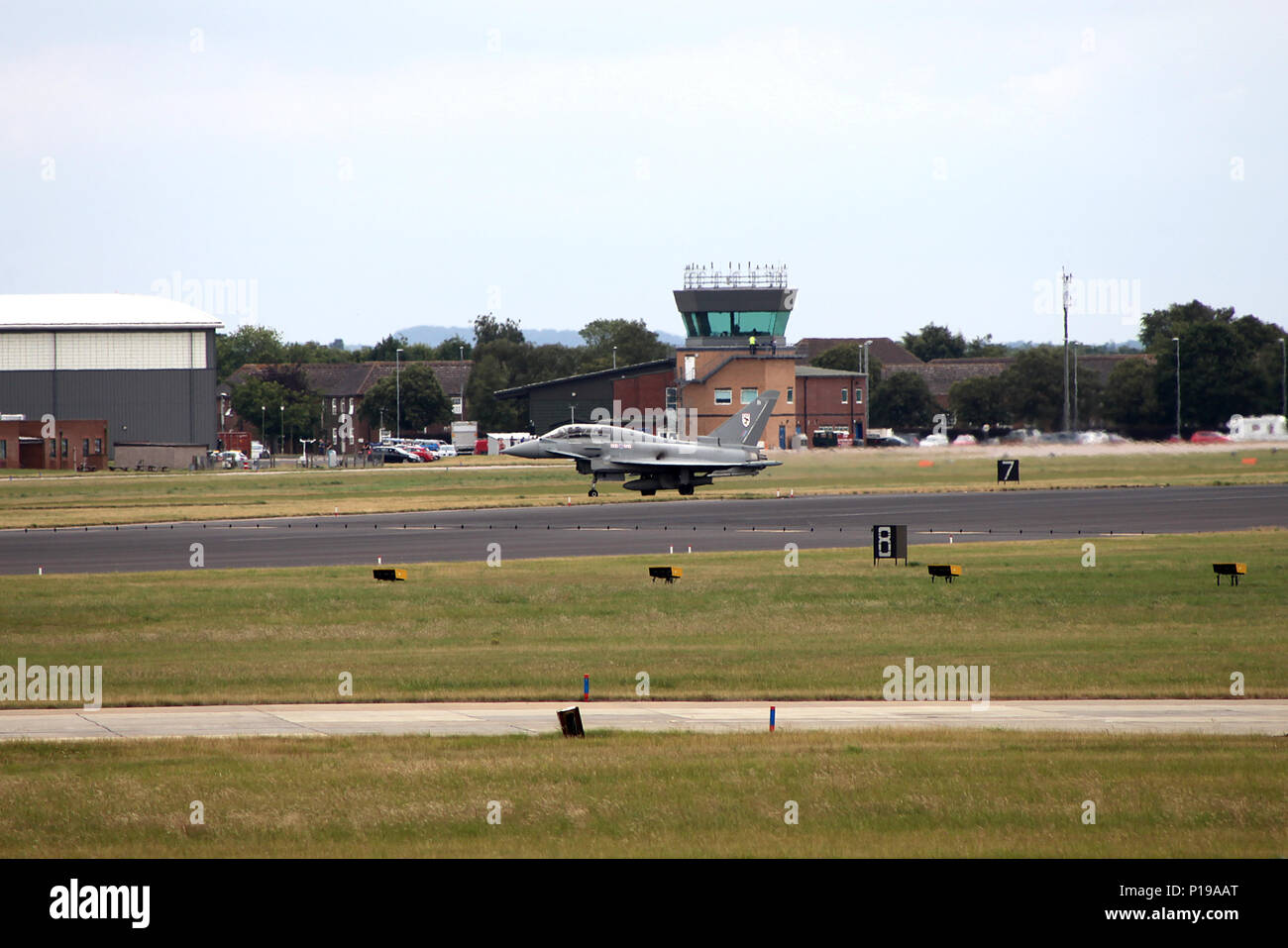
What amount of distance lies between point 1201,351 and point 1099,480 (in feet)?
80.9

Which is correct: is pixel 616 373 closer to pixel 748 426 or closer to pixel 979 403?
pixel 979 403

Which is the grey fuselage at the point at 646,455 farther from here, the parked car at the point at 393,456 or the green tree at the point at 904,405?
the green tree at the point at 904,405

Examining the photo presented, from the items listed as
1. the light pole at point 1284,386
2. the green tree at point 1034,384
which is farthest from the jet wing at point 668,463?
the light pole at point 1284,386

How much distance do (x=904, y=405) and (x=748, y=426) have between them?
278 ft

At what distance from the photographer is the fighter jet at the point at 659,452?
6619cm

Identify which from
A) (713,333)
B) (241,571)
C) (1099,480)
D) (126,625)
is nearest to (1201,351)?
(1099,480)

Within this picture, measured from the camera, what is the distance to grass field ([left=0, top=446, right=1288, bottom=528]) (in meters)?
64.8

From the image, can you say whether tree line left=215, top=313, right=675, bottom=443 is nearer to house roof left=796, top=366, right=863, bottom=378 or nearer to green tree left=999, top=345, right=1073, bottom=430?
house roof left=796, top=366, right=863, bottom=378

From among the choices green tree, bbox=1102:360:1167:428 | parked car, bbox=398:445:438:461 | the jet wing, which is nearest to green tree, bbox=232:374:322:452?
parked car, bbox=398:445:438:461

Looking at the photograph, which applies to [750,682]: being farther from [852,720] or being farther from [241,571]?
[241,571]

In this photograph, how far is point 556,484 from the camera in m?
78.8

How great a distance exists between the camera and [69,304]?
141 metres

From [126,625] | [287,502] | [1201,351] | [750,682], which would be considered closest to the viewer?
[750,682]

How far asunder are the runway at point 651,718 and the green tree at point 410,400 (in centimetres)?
13550
